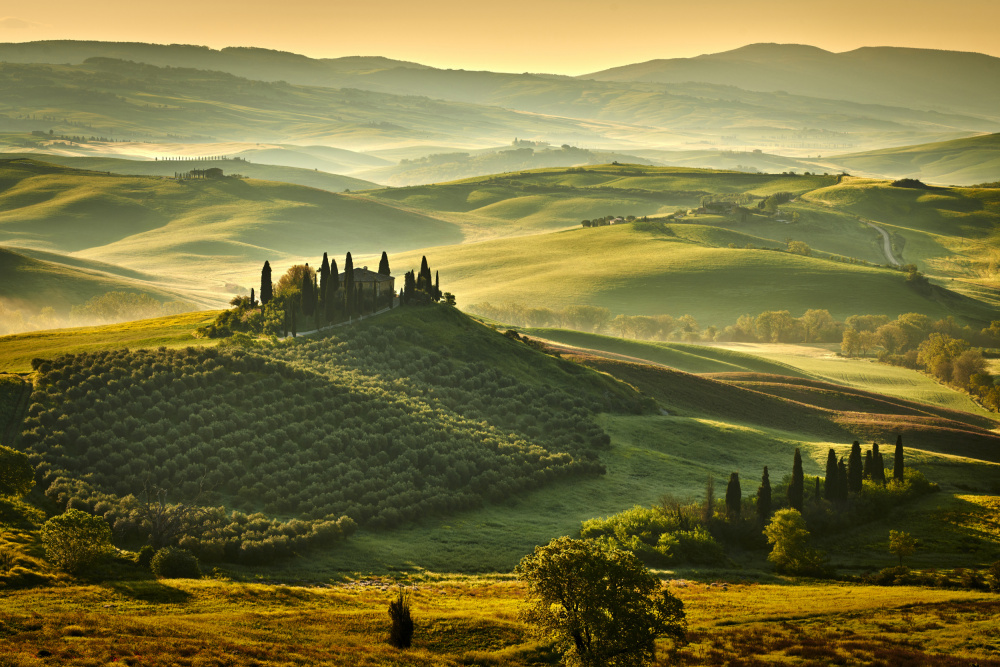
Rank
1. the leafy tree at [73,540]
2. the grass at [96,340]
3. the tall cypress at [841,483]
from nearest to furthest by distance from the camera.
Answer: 1. the leafy tree at [73,540]
2. the tall cypress at [841,483]
3. the grass at [96,340]

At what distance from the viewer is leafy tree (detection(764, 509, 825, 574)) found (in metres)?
50.3

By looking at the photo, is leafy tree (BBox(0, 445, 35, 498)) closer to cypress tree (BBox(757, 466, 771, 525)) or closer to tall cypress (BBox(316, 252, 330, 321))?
tall cypress (BBox(316, 252, 330, 321))

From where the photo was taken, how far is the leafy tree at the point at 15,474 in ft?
153

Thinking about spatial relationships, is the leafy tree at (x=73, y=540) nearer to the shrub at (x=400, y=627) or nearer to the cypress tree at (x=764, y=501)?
the shrub at (x=400, y=627)

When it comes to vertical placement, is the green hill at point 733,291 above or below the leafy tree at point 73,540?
above

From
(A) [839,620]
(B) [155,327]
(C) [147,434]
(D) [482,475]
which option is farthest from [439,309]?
(A) [839,620]

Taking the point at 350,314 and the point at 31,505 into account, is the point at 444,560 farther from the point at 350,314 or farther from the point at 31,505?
the point at 350,314

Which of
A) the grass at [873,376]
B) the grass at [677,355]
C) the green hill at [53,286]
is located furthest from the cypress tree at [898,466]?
the green hill at [53,286]

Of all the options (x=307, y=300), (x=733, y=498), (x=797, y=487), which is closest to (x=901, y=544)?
(x=797, y=487)

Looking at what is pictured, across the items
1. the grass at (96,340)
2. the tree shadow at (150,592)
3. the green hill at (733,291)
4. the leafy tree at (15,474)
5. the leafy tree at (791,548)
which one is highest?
the green hill at (733,291)

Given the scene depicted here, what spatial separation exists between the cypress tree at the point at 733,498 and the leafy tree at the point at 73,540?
128 feet

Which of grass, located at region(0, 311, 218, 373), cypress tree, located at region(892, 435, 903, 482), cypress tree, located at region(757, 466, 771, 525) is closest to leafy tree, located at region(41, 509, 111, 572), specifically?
grass, located at region(0, 311, 218, 373)

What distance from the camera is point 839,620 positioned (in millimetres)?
39875

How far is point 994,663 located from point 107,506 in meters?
46.1
